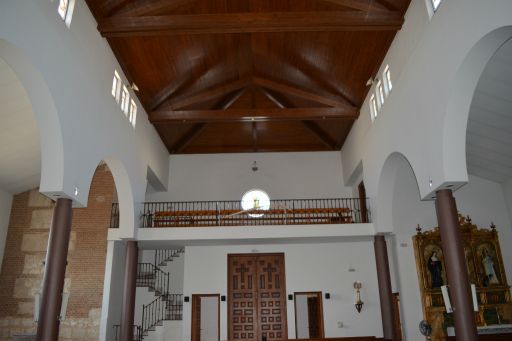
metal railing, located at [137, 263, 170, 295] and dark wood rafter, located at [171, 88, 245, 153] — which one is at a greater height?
dark wood rafter, located at [171, 88, 245, 153]

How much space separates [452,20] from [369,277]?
36.1 ft

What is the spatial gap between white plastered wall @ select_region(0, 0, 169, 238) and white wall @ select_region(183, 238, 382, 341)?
517cm

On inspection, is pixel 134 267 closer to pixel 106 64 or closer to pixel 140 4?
pixel 106 64

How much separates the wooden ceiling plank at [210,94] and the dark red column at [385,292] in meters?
7.78

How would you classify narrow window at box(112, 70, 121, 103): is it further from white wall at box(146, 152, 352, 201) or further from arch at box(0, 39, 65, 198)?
white wall at box(146, 152, 352, 201)

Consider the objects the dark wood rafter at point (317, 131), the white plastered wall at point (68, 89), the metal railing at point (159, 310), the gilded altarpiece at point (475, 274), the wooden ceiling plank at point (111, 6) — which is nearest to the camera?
the white plastered wall at point (68, 89)

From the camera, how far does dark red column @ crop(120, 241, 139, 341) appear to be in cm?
1341

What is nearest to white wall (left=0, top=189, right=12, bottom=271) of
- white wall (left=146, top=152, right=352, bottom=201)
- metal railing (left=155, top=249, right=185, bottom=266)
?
white wall (left=146, top=152, right=352, bottom=201)

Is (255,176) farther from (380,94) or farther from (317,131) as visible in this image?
(380,94)

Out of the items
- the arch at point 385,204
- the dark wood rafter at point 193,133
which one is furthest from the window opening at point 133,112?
the arch at point 385,204

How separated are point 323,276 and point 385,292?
336 centimetres

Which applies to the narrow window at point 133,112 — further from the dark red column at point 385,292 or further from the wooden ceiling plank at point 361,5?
the dark red column at point 385,292

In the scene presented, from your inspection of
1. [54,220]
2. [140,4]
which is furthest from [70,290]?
[140,4]

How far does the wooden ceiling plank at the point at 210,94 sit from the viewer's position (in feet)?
54.4
